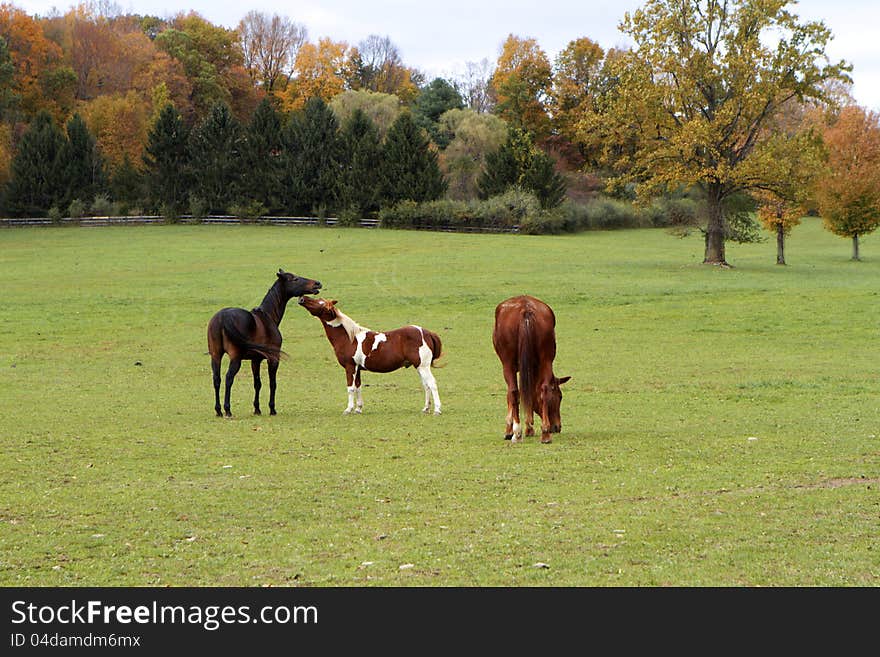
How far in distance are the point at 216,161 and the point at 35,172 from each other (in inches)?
554

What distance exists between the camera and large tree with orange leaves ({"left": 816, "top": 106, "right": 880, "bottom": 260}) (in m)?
57.1

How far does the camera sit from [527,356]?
12.7m

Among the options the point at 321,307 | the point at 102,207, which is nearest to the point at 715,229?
the point at 321,307

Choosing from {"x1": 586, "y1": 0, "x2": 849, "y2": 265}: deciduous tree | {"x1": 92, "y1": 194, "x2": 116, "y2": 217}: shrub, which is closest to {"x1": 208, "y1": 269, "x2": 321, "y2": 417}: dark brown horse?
{"x1": 586, "y1": 0, "x2": 849, "y2": 265}: deciduous tree

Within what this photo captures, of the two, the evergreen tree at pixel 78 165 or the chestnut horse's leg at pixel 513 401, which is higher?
the evergreen tree at pixel 78 165

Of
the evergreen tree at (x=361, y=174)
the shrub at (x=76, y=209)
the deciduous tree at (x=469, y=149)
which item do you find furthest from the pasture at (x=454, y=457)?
the deciduous tree at (x=469, y=149)

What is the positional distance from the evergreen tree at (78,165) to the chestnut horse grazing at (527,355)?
75038mm

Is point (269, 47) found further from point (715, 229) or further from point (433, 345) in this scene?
point (433, 345)

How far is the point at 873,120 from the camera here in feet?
203

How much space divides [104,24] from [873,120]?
74479 millimetres

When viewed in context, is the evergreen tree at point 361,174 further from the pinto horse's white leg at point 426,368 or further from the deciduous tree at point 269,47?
the pinto horse's white leg at point 426,368

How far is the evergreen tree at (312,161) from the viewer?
82.8 metres

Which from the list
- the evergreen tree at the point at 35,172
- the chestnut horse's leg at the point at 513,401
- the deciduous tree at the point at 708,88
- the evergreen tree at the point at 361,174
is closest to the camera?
the chestnut horse's leg at the point at 513,401

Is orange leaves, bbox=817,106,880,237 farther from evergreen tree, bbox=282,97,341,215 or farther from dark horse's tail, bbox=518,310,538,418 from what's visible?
dark horse's tail, bbox=518,310,538,418
